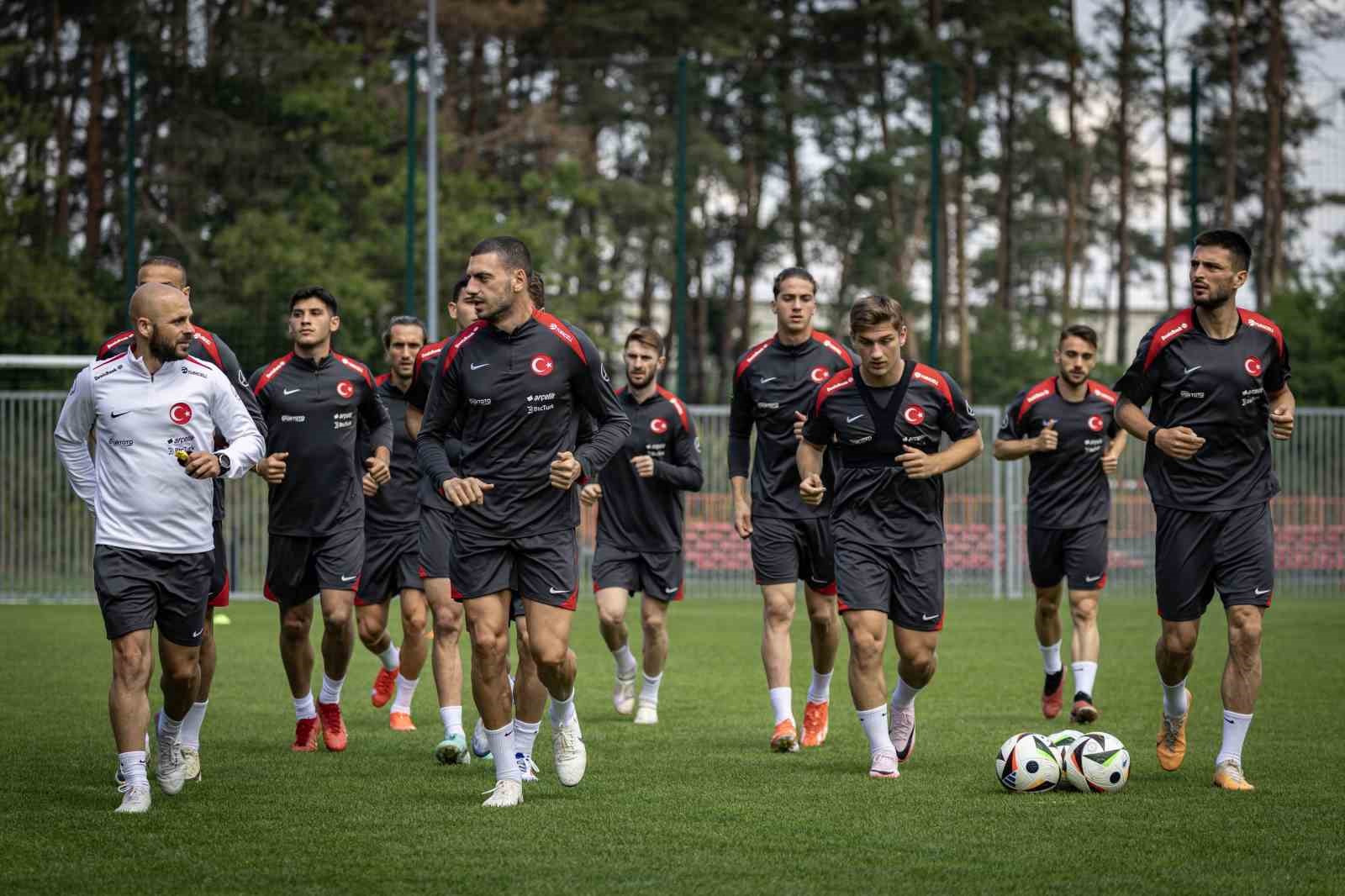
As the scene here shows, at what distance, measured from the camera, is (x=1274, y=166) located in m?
32.9

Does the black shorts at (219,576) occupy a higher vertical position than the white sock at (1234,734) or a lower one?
higher

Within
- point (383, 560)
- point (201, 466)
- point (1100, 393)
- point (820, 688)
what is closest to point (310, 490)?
point (383, 560)

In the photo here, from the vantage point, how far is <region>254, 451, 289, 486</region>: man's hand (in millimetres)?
9125

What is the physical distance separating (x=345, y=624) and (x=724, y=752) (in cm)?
228

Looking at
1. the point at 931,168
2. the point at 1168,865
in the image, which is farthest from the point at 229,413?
the point at 931,168

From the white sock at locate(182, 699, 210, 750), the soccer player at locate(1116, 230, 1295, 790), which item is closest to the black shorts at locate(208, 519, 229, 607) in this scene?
the white sock at locate(182, 699, 210, 750)

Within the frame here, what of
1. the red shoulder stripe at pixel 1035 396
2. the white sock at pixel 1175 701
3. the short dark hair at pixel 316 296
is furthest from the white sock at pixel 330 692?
the red shoulder stripe at pixel 1035 396

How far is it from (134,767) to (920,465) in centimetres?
390

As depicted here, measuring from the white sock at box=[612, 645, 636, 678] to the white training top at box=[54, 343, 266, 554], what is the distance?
14.6ft

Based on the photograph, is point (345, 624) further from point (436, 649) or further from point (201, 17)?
point (201, 17)

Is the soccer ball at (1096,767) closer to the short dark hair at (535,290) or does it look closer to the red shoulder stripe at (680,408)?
the short dark hair at (535,290)

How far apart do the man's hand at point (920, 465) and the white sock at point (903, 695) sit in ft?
3.75

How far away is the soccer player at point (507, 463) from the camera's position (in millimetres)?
7895

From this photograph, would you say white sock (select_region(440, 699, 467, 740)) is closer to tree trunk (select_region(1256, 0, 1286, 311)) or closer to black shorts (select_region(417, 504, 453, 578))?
black shorts (select_region(417, 504, 453, 578))
